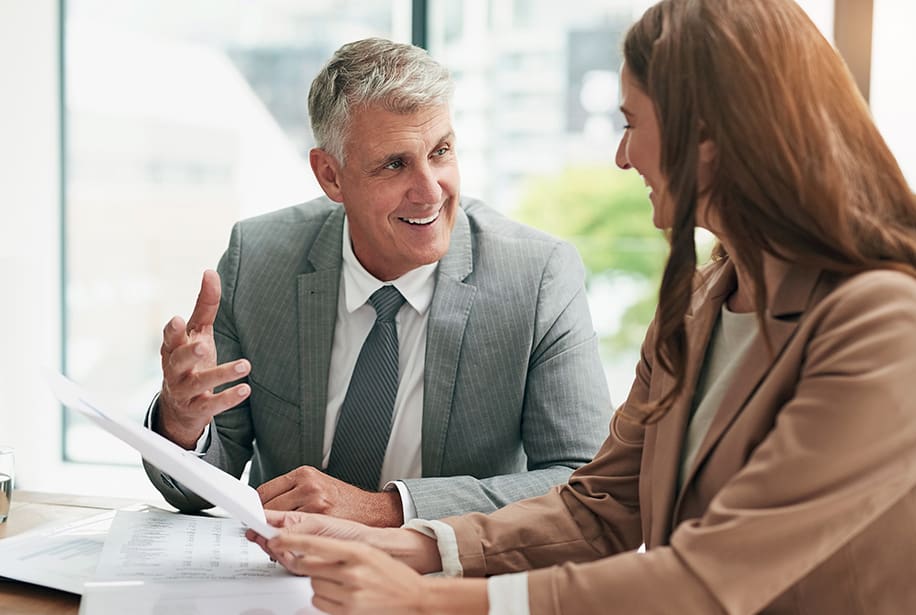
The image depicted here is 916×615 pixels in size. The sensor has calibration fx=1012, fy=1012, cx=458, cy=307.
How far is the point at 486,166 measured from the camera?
11.6 ft

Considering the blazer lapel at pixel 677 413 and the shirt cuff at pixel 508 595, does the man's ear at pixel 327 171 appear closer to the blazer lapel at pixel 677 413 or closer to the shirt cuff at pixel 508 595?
the blazer lapel at pixel 677 413

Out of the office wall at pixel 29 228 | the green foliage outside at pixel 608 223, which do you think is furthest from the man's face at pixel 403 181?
the office wall at pixel 29 228

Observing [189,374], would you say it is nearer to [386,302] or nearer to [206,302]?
[206,302]

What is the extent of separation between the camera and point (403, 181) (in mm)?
1927

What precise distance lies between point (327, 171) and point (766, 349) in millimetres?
1133

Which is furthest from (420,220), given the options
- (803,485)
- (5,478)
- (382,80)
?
(803,485)

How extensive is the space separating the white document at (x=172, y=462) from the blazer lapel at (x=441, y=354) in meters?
0.60

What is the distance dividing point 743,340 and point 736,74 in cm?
36

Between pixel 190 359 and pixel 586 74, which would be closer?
pixel 190 359

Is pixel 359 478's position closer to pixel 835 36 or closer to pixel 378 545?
pixel 378 545

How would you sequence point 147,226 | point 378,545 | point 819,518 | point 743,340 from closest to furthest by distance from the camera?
point 819,518, point 743,340, point 378,545, point 147,226

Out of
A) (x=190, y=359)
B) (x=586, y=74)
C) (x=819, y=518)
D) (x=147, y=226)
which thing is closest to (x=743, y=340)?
(x=819, y=518)

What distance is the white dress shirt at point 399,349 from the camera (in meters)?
1.92

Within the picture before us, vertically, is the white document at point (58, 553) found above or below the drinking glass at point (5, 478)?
below
